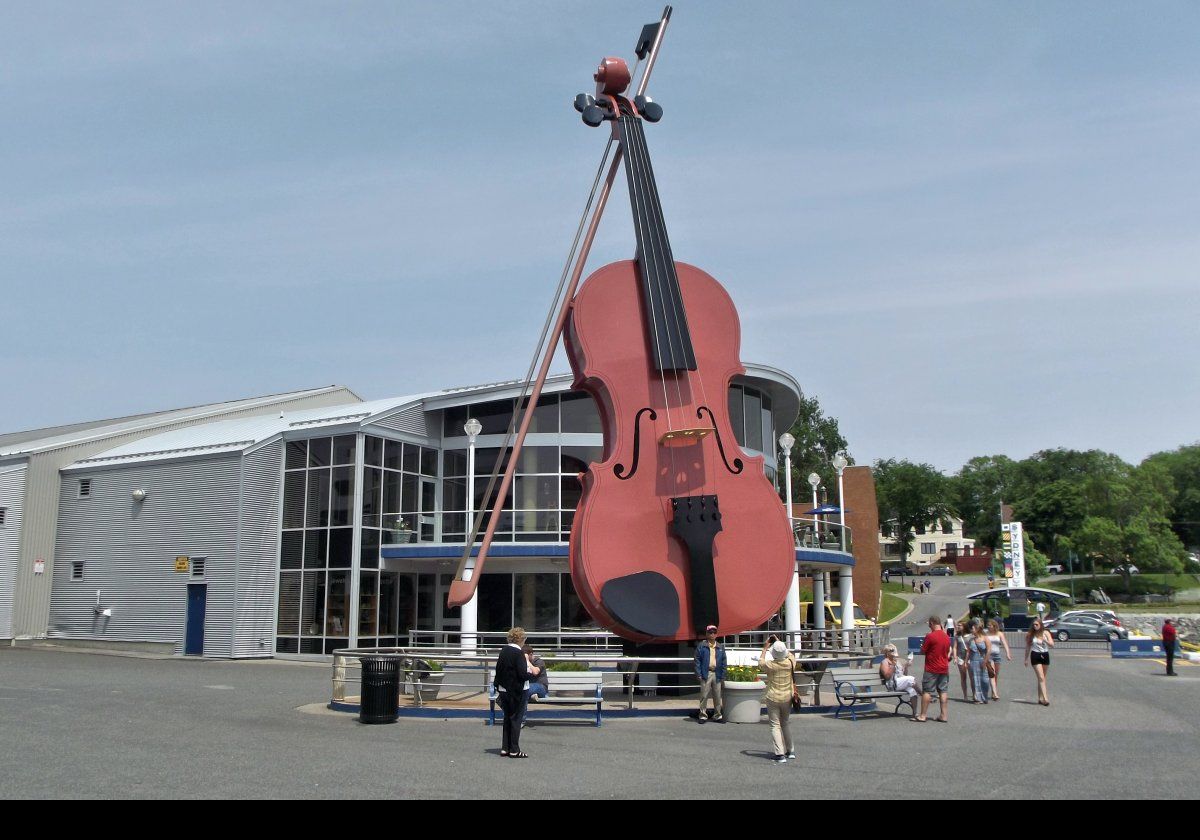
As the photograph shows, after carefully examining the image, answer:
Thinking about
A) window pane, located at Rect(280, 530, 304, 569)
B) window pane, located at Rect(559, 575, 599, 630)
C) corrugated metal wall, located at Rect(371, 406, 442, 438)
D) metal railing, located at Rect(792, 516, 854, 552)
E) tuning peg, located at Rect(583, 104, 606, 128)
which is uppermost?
tuning peg, located at Rect(583, 104, 606, 128)

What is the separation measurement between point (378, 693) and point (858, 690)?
23.0 feet

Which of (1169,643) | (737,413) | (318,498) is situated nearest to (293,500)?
(318,498)

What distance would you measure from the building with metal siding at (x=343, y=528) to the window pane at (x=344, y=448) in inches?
1.6

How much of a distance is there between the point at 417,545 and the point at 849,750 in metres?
17.7

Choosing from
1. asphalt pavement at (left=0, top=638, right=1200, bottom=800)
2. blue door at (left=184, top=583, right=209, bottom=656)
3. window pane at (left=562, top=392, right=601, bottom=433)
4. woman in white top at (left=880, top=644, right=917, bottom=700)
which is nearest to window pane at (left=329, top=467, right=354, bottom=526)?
blue door at (left=184, top=583, right=209, bottom=656)

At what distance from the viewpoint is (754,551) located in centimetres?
1397

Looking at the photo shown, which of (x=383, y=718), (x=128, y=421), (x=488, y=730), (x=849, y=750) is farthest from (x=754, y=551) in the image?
(x=128, y=421)

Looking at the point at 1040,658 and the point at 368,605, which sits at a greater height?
the point at 368,605

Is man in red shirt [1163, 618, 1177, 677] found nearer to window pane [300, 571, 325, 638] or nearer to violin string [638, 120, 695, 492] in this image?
violin string [638, 120, 695, 492]

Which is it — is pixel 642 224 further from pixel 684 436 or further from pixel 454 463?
pixel 454 463

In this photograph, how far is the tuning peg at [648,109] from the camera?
16.0m

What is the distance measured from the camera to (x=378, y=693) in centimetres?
1390

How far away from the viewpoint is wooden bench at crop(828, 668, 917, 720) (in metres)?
14.9

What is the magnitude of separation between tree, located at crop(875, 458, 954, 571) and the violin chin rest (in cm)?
9365
